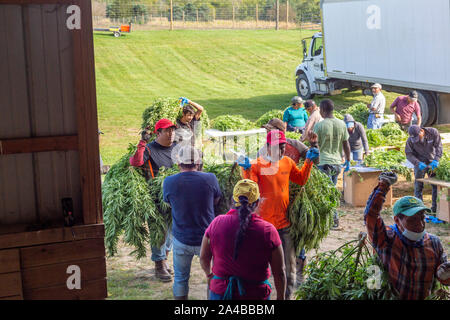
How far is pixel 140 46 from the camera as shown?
1358 inches

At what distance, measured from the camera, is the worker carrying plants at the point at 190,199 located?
5.38 m

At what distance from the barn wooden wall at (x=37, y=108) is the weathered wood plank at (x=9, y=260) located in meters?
0.30

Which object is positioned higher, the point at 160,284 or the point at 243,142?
the point at 243,142

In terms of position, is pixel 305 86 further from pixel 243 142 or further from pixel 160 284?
pixel 160 284

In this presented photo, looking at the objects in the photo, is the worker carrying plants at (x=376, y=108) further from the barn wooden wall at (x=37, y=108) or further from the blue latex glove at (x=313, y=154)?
the barn wooden wall at (x=37, y=108)

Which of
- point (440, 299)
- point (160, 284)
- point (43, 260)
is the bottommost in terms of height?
point (160, 284)

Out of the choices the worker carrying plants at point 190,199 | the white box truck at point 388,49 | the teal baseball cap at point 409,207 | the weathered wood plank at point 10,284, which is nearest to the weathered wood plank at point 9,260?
the weathered wood plank at point 10,284

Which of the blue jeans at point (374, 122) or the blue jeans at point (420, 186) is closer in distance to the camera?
the blue jeans at point (420, 186)

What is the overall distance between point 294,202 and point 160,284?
210 cm

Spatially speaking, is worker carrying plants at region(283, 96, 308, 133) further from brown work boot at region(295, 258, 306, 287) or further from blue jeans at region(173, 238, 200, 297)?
blue jeans at region(173, 238, 200, 297)

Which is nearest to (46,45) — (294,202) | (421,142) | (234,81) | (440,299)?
(294,202)

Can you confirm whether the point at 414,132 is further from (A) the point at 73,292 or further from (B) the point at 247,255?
(A) the point at 73,292

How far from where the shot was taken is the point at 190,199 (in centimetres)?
538

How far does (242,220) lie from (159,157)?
2.83 meters
